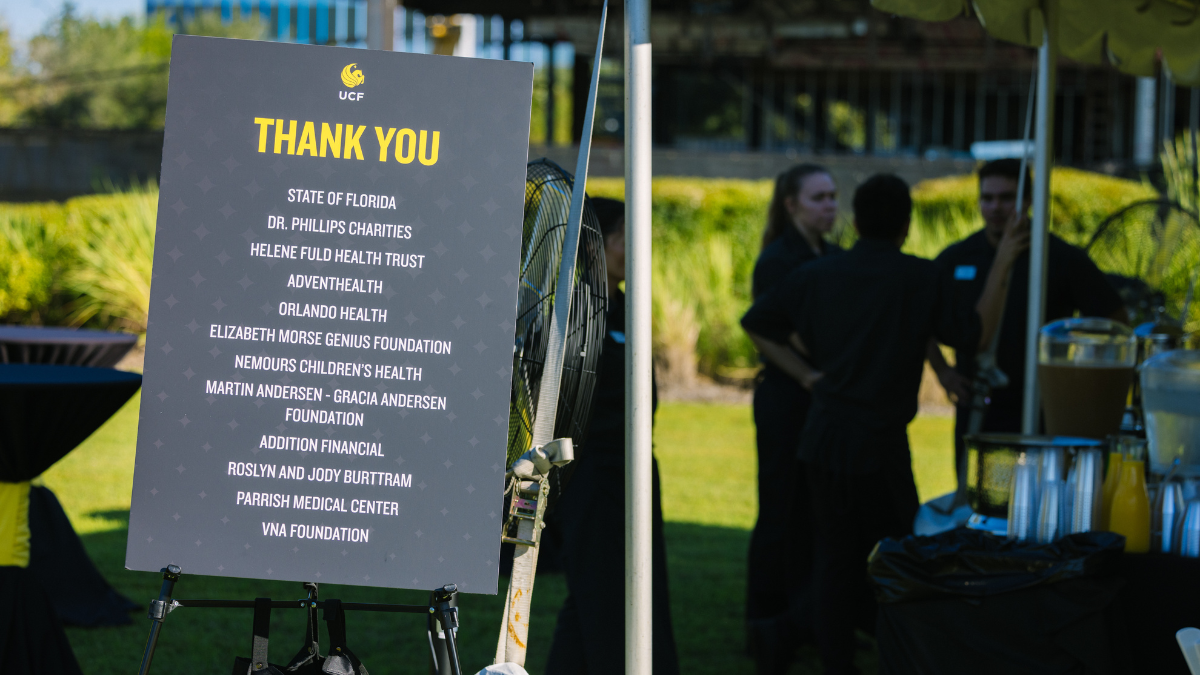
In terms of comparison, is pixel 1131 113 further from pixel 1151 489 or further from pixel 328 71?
pixel 328 71

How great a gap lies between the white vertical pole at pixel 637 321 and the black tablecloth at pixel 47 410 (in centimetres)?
165

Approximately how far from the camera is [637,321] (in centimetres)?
227

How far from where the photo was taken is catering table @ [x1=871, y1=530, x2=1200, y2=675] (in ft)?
8.53

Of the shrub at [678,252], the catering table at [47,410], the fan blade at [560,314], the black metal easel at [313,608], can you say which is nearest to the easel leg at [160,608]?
the black metal easel at [313,608]

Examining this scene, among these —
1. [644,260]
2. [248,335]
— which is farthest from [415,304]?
[644,260]

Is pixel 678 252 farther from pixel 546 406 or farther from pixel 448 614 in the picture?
pixel 448 614

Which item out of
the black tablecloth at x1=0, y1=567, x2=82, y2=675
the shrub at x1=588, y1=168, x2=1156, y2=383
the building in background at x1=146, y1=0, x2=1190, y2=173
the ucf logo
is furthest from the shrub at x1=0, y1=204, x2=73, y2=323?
the ucf logo

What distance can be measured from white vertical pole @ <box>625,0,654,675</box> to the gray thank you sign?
0.80ft

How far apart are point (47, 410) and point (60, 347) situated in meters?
1.93

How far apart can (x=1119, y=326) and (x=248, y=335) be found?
249 centimetres

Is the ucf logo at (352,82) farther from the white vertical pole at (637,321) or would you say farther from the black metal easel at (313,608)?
the black metal easel at (313,608)

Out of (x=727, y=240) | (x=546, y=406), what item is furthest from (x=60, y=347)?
(x=727, y=240)

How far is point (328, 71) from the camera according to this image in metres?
2.17

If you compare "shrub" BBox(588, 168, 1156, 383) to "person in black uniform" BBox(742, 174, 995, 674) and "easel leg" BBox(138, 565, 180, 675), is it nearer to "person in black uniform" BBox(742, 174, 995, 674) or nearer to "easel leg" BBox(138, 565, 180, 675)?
"person in black uniform" BBox(742, 174, 995, 674)
